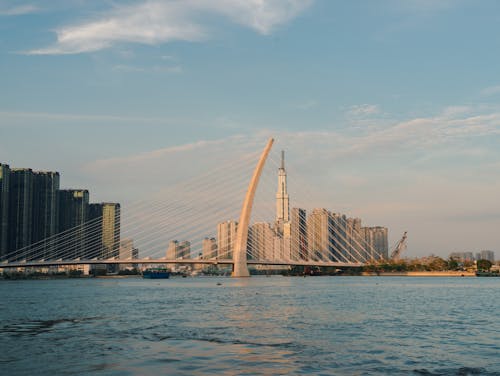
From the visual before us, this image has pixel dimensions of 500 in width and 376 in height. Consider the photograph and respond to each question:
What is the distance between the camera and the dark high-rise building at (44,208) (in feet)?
548

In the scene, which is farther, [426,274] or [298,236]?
[298,236]

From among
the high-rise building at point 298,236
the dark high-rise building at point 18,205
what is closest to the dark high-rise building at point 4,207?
the dark high-rise building at point 18,205

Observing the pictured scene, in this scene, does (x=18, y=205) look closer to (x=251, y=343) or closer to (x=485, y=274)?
(x=485, y=274)

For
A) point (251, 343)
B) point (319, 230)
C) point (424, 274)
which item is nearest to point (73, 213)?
point (319, 230)

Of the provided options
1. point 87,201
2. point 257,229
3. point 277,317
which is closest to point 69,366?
point 277,317

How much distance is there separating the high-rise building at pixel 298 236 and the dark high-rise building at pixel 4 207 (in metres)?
82.8

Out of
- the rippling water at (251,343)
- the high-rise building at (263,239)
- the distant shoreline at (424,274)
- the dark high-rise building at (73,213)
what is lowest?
the distant shoreline at (424,274)

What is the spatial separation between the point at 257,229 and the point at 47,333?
518 ft

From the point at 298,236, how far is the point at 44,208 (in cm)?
7921

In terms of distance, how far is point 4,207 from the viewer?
15575 centimetres

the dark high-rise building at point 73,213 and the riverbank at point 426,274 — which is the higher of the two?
the dark high-rise building at point 73,213

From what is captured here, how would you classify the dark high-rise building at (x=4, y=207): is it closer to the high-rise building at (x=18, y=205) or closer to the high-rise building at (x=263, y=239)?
the high-rise building at (x=18, y=205)

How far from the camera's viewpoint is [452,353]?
62.3 ft

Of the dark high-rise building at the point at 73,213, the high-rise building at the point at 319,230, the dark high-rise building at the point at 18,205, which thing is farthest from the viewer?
the dark high-rise building at the point at 73,213
